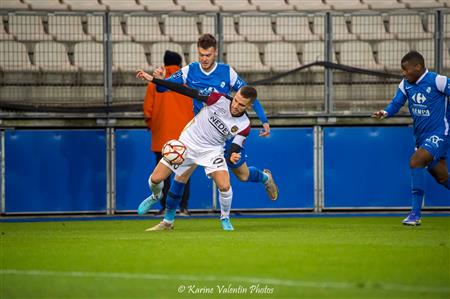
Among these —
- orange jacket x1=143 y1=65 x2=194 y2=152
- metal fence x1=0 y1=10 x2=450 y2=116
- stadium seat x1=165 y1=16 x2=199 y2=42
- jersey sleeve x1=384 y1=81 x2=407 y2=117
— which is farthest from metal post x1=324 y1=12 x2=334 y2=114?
jersey sleeve x1=384 y1=81 x2=407 y2=117

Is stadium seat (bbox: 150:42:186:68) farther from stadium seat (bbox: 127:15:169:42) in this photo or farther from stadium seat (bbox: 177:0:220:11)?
stadium seat (bbox: 177:0:220:11)

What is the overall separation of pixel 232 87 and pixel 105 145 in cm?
503

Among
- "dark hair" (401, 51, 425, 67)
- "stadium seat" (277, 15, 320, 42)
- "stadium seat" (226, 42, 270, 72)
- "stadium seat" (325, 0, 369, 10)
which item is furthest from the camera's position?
"stadium seat" (325, 0, 369, 10)

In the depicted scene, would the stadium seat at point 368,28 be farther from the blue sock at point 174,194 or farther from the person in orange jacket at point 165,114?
the blue sock at point 174,194

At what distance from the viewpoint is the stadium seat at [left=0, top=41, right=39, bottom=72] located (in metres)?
17.5

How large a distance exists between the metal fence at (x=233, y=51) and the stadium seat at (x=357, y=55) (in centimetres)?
2

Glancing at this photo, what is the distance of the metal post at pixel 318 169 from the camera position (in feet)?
57.5

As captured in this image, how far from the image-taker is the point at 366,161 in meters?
17.5

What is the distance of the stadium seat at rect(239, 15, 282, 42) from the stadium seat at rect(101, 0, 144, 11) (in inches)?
121

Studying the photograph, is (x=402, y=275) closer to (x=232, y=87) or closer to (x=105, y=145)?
(x=232, y=87)

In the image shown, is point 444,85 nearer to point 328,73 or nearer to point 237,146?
point 237,146

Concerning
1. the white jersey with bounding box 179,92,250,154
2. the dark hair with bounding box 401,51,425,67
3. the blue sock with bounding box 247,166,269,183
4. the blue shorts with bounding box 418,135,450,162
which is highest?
the dark hair with bounding box 401,51,425,67

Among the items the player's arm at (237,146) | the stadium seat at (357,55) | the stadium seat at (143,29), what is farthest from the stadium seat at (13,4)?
the player's arm at (237,146)

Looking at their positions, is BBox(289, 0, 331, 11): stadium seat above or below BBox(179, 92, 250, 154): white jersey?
above
